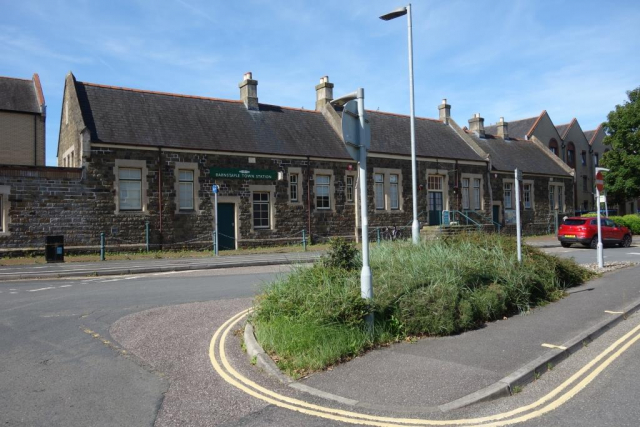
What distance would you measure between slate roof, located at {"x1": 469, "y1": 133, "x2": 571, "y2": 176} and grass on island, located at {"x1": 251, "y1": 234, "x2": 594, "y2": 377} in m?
28.5

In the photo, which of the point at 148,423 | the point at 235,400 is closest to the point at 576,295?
the point at 235,400

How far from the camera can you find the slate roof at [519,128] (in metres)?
45.0

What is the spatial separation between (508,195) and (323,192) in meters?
16.7

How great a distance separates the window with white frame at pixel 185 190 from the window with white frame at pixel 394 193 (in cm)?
1191

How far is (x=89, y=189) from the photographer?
22016 mm

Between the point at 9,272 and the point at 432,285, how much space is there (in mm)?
14065

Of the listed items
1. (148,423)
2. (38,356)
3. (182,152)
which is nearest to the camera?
(148,423)

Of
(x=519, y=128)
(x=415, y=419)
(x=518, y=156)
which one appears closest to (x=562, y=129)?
(x=519, y=128)

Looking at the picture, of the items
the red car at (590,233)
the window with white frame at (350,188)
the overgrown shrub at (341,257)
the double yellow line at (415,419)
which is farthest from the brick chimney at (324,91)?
the double yellow line at (415,419)

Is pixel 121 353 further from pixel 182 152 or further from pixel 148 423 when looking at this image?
pixel 182 152

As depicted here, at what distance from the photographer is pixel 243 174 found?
83.1 ft

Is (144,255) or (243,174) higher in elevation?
(243,174)

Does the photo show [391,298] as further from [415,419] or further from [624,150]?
[624,150]

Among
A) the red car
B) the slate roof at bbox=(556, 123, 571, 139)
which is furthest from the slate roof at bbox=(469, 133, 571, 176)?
the red car
